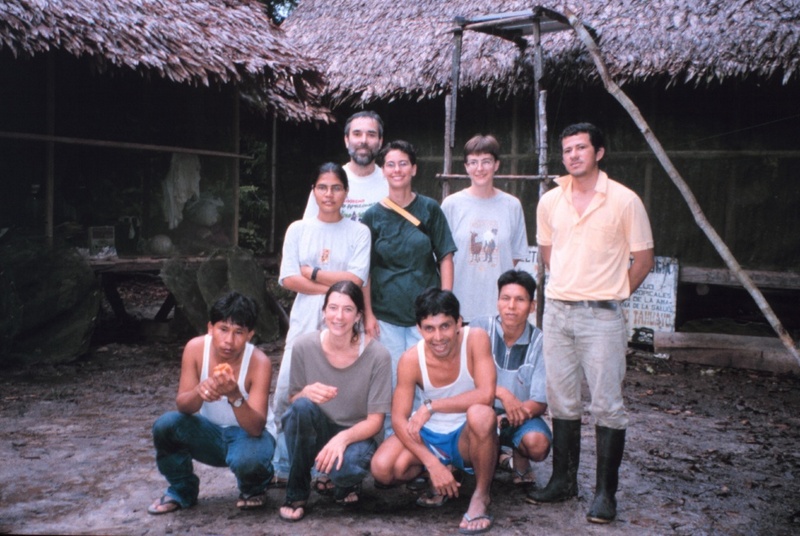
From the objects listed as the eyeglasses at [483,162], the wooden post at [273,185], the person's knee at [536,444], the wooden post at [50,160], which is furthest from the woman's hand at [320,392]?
the wooden post at [273,185]

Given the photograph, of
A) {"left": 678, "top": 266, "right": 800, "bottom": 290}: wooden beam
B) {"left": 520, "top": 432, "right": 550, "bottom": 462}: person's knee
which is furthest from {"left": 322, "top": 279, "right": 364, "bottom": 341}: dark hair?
{"left": 678, "top": 266, "right": 800, "bottom": 290}: wooden beam

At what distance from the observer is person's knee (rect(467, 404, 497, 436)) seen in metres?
3.35

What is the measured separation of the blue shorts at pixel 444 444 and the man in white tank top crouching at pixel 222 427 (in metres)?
0.72

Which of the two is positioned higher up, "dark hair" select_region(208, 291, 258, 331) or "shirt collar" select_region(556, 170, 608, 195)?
"shirt collar" select_region(556, 170, 608, 195)

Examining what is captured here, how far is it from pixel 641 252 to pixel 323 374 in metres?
1.53

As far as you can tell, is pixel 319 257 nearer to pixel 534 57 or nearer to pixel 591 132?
pixel 591 132

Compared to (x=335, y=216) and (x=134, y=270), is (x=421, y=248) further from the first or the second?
(x=134, y=270)

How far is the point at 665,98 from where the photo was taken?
751 centimetres

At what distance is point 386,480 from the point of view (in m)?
3.46

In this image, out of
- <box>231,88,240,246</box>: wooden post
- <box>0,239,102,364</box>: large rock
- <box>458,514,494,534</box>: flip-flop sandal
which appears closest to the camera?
<box>458,514,494,534</box>: flip-flop sandal

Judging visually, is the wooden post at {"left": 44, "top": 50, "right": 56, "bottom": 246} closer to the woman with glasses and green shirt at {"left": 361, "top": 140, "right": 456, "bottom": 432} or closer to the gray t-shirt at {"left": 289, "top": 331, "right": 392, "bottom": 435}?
the woman with glasses and green shirt at {"left": 361, "top": 140, "right": 456, "bottom": 432}

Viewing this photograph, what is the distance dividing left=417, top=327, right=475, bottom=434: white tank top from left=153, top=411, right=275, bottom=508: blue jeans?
746mm

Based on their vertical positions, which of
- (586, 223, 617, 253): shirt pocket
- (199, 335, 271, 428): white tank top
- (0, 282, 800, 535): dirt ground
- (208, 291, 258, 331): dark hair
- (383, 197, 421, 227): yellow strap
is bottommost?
(0, 282, 800, 535): dirt ground

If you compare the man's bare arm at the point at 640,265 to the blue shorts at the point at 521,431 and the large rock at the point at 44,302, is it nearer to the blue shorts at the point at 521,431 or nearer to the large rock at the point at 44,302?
the blue shorts at the point at 521,431
